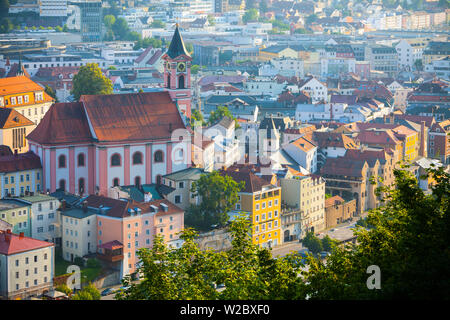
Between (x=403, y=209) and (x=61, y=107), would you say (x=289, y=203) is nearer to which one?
(x=61, y=107)

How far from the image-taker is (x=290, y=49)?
143250 mm

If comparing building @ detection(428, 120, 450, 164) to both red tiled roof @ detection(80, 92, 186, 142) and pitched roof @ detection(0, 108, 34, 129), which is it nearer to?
red tiled roof @ detection(80, 92, 186, 142)

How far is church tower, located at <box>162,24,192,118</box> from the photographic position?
6319 centimetres

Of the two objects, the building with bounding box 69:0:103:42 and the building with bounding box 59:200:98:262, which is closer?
the building with bounding box 59:200:98:262

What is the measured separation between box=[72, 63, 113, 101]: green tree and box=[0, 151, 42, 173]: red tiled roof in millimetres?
28057

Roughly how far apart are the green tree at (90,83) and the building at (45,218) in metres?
33.9

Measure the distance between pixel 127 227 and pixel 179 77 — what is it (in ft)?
51.9

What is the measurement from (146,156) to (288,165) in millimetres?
10451

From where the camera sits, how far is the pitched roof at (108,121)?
57.5 meters

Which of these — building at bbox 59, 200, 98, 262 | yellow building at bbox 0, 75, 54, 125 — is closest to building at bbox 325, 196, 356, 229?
building at bbox 59, 200, 98, 262

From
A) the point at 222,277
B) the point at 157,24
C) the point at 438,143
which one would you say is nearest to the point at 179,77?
the point at 438,143

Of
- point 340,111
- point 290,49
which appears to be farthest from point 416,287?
point 290,49

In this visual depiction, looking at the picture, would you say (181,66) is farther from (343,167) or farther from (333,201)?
(343,167)

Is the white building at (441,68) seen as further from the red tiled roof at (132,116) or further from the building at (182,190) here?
the building at (182,190)
